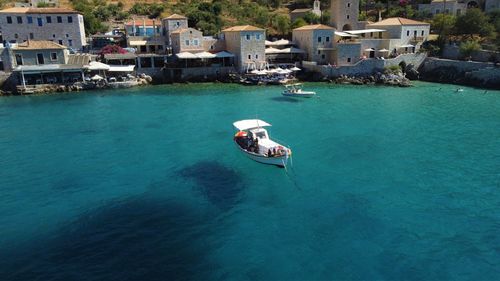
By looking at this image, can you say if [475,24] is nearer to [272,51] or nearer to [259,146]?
[272,51]

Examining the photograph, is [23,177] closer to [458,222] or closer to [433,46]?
[458,222]

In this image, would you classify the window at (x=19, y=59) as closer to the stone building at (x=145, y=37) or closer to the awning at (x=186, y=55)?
the stone building at (x=145, y=37)

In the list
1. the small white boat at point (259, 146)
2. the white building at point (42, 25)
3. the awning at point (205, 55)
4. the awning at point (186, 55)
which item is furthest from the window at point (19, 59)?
the small white boat at point (259, 146)

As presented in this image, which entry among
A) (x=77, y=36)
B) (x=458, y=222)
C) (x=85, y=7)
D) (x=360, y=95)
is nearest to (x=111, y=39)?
(x=77, y=36)

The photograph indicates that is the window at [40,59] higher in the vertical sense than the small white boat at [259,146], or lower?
higher

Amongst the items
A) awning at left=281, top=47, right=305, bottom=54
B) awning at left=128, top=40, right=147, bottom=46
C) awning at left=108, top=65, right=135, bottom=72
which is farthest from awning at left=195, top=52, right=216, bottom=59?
awning at left=281, top=47, right=305, bottom=54

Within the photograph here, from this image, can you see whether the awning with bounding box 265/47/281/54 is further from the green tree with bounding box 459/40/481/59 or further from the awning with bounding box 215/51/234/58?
the green tree with bounding box 459/40/481/59
